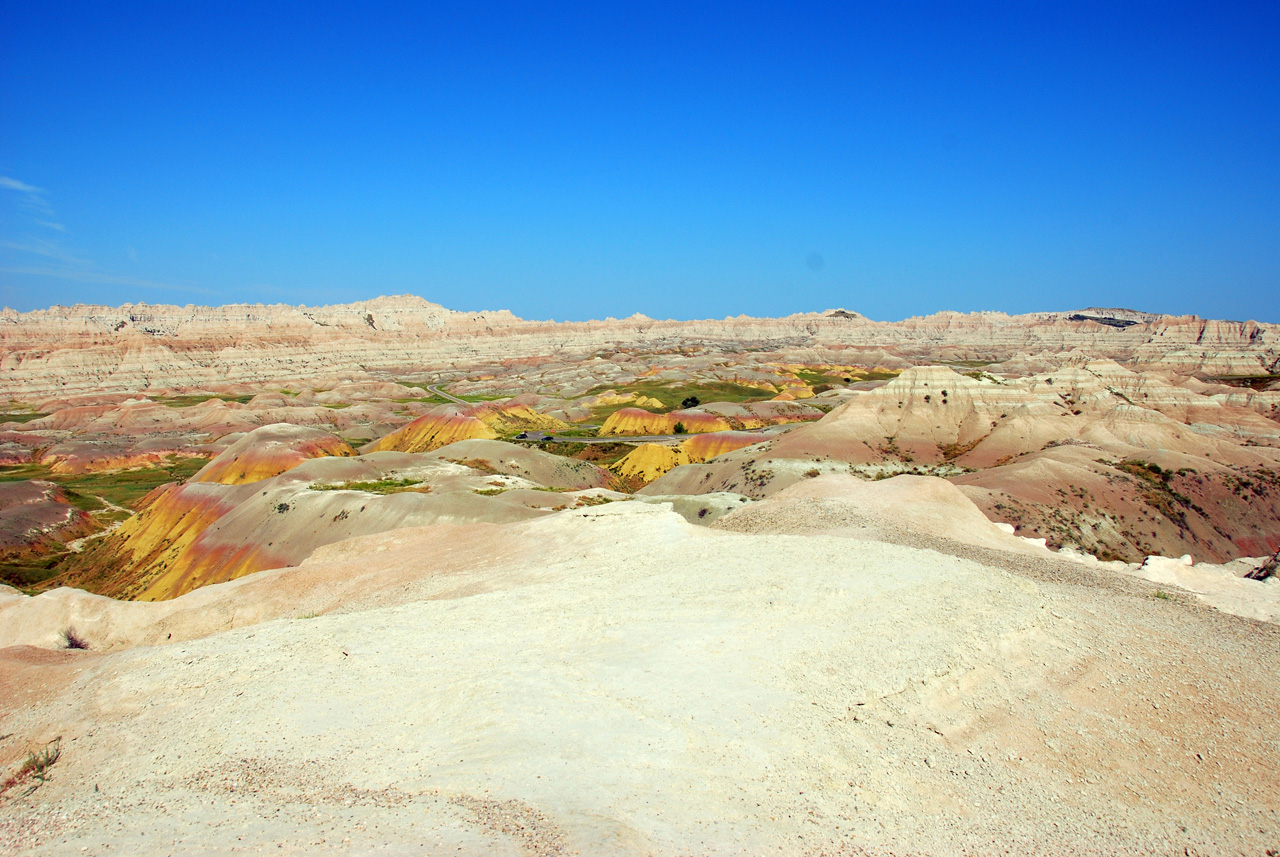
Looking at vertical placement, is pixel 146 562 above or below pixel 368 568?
below

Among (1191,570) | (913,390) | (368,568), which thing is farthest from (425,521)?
(913,390)

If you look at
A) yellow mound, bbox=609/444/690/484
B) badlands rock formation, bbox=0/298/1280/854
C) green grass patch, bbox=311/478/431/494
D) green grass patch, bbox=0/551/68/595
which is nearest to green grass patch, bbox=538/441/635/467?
yellow mound, bbox=609/444/690/484

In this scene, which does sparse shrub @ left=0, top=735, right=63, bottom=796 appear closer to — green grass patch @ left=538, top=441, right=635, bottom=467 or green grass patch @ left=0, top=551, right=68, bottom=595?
green grass patch @ left=0, top=551, right=68, bottom=595

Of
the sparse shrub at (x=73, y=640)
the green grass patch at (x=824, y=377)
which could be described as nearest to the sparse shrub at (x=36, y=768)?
the sparse shrub at (x=73, y=640)

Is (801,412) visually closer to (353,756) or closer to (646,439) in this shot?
(646,439)

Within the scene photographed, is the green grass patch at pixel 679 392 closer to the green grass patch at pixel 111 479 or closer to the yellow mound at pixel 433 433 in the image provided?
the yellow mound at pixel 433 433

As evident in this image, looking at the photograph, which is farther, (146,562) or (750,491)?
(750,491)
